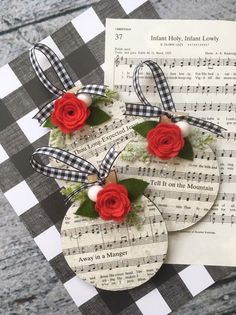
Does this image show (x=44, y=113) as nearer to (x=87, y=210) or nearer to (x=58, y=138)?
(x=58, y=138)

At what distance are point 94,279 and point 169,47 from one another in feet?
1.47

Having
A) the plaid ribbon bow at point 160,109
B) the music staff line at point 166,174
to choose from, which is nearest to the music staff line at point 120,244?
the music staff line at point 166,174

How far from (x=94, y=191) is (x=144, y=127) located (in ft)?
0.47

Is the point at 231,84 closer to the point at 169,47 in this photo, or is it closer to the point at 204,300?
the point at 169,47

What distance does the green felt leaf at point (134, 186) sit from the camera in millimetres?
809

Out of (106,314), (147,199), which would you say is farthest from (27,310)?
(147,199)

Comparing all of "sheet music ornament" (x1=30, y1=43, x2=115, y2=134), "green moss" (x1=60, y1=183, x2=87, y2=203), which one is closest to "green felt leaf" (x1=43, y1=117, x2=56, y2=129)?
"sheet music ornament" (x1=30, y1=43, x2=115, y2=134)

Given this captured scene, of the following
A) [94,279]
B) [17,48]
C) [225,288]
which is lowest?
[225,288]

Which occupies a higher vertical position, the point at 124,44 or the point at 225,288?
the point at 124,44

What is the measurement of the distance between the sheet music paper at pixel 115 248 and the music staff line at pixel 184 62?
26cm

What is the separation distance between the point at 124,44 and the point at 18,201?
0.36 m

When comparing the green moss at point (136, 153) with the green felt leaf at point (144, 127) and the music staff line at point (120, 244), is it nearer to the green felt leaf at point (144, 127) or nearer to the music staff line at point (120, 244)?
the green felt leaf at point (144, 127)

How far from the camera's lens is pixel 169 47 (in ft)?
2.83

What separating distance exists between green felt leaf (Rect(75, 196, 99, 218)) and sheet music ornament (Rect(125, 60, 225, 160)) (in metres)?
0.14
